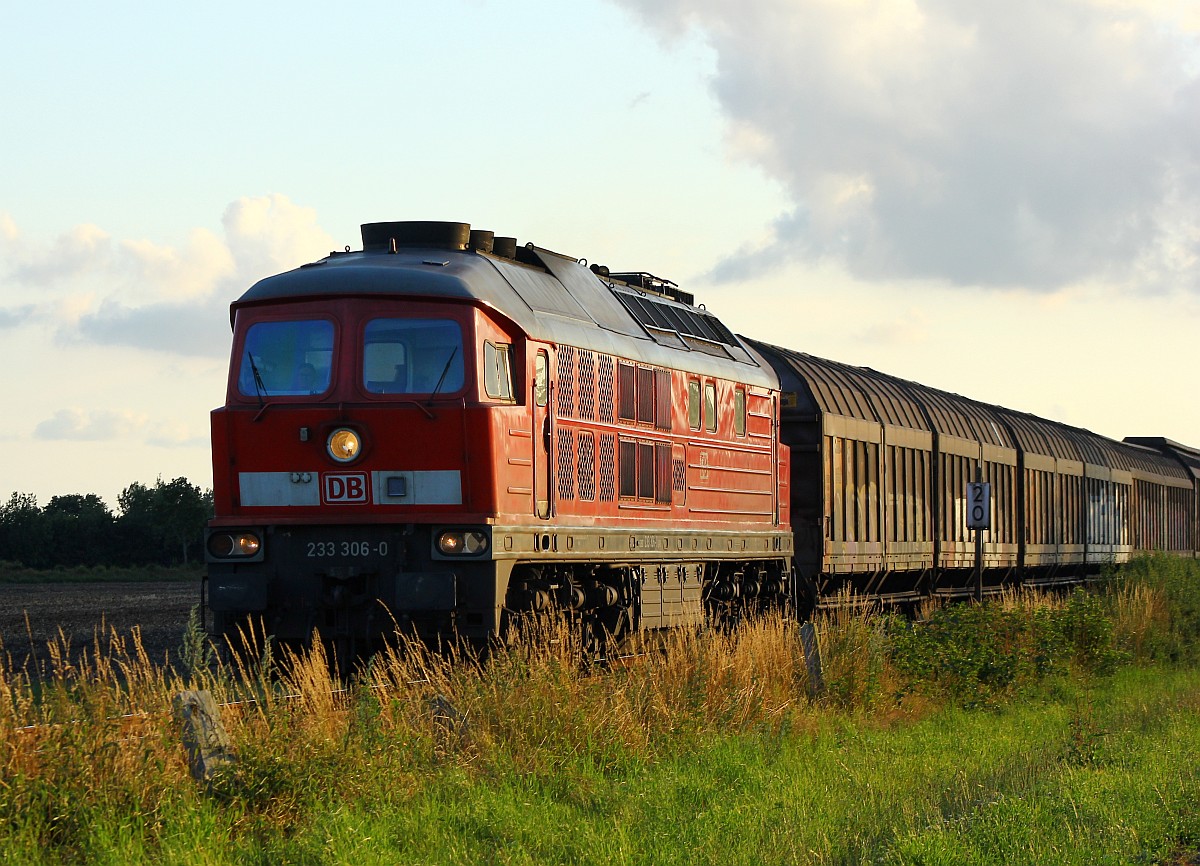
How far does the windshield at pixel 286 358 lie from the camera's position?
13664mm

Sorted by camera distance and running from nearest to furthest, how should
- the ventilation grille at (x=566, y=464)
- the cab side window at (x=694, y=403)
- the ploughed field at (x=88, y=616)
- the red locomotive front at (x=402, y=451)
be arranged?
the red locomotive front at (x=402, y=451), the ventilation grille at (x=566, y=464), the cab side window at (x=694, y=403), the ploughed field at (x=88, y=616)

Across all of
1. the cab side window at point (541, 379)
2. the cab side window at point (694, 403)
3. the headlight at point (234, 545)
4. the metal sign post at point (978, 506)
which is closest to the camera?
the headlight at point (234, 545)

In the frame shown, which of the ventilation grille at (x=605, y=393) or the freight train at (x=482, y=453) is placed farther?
the ventilation grille at (x=605, y=393)

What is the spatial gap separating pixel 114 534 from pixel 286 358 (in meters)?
64.5

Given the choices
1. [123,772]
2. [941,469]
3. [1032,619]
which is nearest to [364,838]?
[123,772]

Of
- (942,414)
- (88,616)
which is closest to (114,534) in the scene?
(88,616)

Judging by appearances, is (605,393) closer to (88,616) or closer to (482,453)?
(482,453)

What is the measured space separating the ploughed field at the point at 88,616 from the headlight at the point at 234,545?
1.31 meters

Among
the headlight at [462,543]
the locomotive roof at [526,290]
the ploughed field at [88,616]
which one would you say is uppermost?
the locomotive roof at [526,290]

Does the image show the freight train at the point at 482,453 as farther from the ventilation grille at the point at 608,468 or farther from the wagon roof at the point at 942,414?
the wagon roof at the point at 942,414

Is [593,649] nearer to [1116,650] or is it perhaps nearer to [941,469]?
[1116,650]

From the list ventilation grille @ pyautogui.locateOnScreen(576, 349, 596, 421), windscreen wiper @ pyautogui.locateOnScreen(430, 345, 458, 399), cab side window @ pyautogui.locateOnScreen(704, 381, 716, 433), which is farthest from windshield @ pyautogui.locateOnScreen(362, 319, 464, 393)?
cab side window @ pyautogui.locateOnScreen(704, 381, 716, 433)

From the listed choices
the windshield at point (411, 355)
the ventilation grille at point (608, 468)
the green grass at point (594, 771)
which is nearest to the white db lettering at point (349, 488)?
the windshield at point (411, 355)

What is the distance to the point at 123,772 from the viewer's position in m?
8.22
